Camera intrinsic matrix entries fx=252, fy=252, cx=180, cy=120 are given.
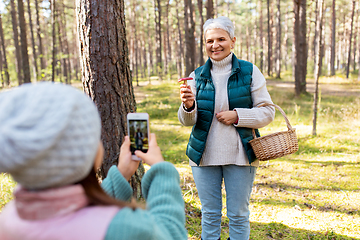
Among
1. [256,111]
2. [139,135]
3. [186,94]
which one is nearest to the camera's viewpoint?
[139,135]

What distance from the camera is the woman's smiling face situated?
2428 mm

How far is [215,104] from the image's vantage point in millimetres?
2463

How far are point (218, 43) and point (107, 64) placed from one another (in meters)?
1.10

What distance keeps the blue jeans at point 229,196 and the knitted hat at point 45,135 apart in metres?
1.78

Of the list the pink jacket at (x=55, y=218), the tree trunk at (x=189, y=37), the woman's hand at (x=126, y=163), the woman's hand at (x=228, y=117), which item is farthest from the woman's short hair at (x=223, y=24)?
the tree trunk at (x=189, y=37)

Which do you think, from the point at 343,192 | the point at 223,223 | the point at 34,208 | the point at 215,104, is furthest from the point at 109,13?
the point at 343,192

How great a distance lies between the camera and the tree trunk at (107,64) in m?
2.42

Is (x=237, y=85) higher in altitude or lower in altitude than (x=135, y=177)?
higher

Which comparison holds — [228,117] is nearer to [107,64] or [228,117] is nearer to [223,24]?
[223,24]

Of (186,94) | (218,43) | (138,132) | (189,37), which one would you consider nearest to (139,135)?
Answer: (138,132)

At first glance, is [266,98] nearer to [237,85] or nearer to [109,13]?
[237,85]

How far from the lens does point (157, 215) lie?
1064 mm

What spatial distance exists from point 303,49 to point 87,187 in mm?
14179

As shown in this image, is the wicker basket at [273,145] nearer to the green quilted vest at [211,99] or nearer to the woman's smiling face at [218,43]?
the green quilted vest at [211,99]
